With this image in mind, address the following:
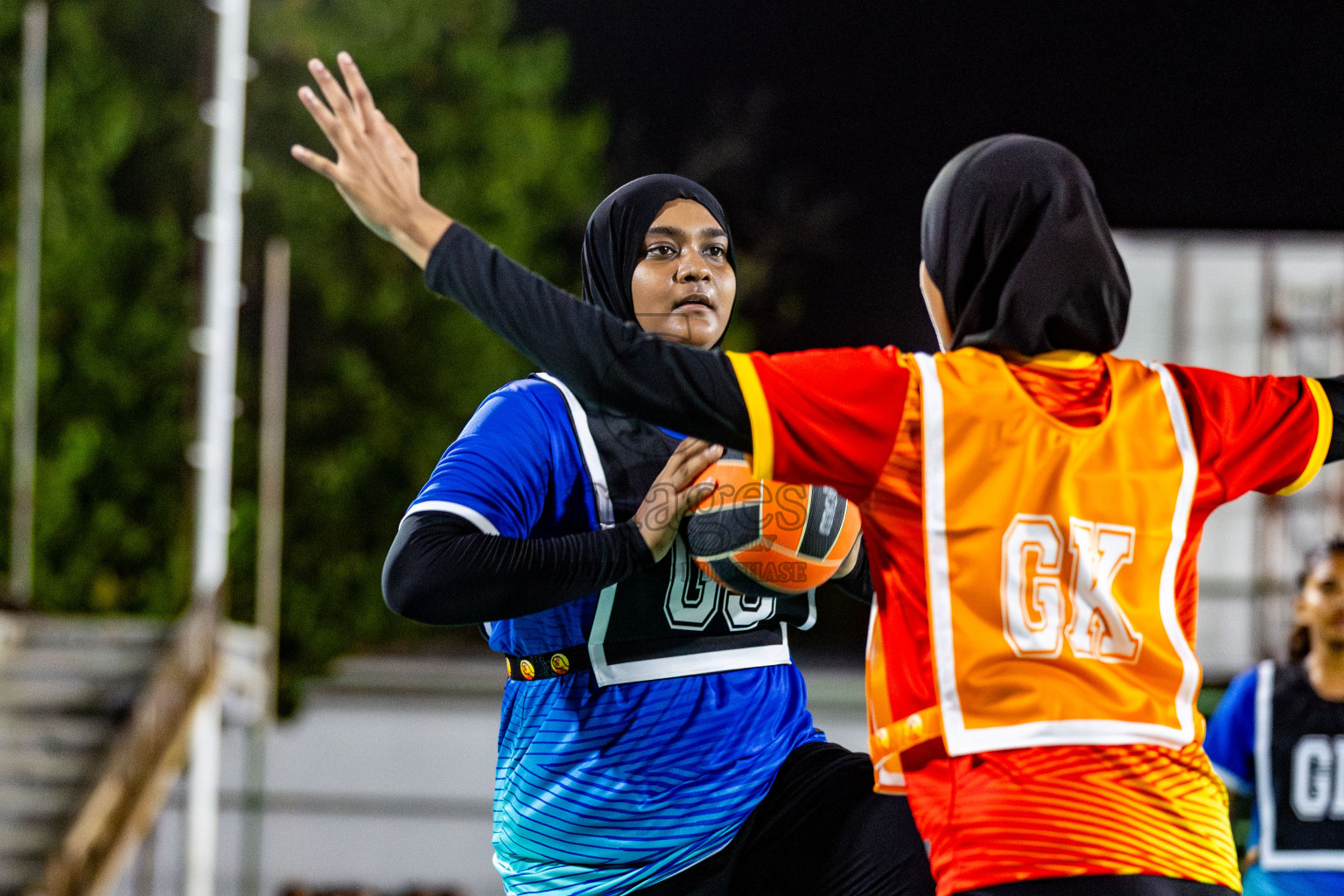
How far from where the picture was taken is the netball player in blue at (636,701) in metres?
2.27

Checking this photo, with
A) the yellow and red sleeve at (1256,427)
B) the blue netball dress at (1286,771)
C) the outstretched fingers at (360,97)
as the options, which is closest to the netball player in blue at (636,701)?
the outstretched fingers at (360,97)

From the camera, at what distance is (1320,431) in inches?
76.6

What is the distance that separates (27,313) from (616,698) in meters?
13.2

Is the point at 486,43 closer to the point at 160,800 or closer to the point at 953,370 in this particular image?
the point at 160,800

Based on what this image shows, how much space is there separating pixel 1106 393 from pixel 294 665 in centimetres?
1409

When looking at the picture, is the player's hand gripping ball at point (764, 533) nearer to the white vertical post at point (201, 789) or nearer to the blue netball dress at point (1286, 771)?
the blue netball dress at point (1286, 771)

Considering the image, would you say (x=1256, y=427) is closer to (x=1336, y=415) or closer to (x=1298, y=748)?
(x=1336, y=415)

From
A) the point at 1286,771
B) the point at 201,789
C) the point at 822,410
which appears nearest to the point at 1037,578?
the point at 822,410

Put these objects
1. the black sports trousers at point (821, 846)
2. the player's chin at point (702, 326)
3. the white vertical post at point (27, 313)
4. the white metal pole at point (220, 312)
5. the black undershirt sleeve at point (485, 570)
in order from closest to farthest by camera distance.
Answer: the black undershirt sleeve at point (485, 570) < the black sports trousers at point (821, 846) < the player's chin at point (702, 326) < the white metal pole at point (220, 312) < the white vertical post at point (27, 313)

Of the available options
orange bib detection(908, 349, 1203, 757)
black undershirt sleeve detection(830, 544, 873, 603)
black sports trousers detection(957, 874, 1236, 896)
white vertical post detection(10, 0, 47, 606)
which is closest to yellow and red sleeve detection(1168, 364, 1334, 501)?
orange bib detection(908, 349, 1203, 757)

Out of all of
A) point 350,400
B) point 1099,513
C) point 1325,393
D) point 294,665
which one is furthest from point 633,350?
point 350,400

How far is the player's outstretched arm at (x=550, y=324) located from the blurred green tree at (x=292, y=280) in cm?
1271

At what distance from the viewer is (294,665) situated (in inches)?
591

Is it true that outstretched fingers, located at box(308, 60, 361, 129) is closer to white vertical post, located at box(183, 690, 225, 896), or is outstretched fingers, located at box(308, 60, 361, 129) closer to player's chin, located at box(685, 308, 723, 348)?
player's chin, located at box(685, 308, 723, 348)
